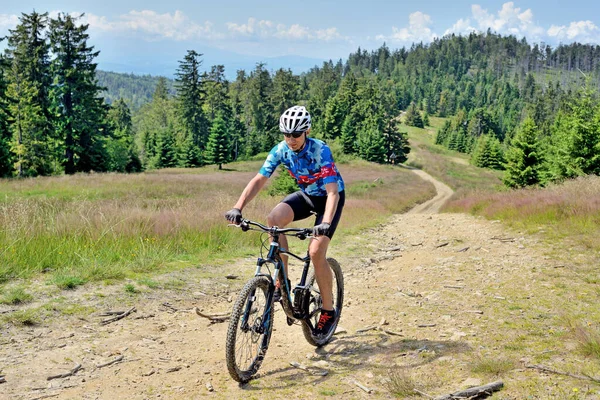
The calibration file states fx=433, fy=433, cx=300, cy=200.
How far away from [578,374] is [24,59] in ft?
170

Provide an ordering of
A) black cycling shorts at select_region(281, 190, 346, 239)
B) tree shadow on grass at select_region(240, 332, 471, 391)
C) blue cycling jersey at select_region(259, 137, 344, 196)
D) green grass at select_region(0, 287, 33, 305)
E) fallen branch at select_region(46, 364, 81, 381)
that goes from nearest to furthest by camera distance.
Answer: fallen branch at select_region(46, 364, 81, 381), tree shadow on grass at select_region(240, 332, 471, 391), blue cycling jersey at select_region(259, 137, 344, 196), black cycling shorts at select_region(281, 190, 346, 239), green grass at select_region(0, 287, 33, 305)

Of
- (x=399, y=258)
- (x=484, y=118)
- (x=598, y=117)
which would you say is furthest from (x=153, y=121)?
(x=399, y=258)

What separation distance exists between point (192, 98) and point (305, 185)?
80.1 m

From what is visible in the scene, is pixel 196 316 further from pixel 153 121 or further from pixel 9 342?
pixel 153 121

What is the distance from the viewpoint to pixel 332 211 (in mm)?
4637

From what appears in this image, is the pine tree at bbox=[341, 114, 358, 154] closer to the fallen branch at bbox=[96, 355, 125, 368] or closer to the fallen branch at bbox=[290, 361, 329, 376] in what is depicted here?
the fallen branch at bbox=[290, 361, 329, 376]

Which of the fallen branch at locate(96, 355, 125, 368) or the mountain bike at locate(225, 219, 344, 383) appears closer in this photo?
the mountain bike at locate(225, 219, 344, 383)

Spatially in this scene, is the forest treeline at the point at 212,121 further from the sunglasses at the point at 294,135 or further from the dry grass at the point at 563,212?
the sunglasses at the point at 294,135

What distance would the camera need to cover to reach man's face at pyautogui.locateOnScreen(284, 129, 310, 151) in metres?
4.75

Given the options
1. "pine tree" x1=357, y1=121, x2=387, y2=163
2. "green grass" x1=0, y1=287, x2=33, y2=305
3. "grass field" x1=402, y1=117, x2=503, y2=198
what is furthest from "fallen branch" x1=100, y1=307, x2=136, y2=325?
"pine tree" x1=357, y1=121, x2=387, y2=163

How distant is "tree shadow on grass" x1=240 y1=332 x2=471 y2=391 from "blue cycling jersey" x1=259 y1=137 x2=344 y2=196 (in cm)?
194

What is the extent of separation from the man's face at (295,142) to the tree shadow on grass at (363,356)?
2443 mm

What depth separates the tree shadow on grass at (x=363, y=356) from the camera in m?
4.50

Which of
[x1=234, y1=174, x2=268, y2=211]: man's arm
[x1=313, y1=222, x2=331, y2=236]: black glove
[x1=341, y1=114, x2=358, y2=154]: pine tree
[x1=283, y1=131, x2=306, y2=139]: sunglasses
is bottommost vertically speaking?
[x1=313, y1=222, x2=331, y2=236]: black glove
